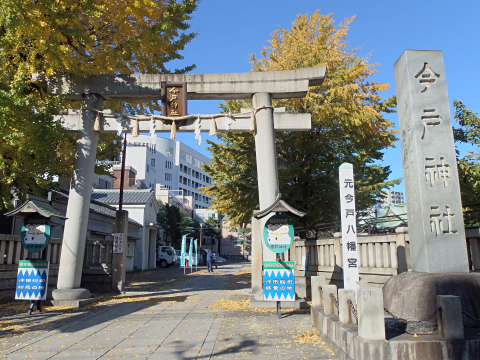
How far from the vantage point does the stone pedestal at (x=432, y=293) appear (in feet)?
19.2

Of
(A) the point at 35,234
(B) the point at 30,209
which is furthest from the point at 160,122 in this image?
(A) the point at 35,234

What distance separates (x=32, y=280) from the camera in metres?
9.98

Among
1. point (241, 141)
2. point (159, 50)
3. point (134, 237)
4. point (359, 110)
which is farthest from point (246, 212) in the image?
point (134, 237)

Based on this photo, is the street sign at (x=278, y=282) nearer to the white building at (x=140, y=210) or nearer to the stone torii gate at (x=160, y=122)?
the stone torii gate at (x=160, y=122)

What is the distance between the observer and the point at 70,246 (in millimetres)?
11992

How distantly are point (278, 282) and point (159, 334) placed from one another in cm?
323

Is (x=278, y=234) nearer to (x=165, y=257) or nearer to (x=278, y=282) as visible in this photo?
(x=278, y=282)

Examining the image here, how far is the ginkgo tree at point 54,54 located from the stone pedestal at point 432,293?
989 cm

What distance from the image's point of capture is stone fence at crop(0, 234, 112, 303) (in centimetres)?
1150

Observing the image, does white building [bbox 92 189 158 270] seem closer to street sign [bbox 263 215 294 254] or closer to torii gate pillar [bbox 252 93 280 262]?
torii gate pillar [bbox 252 93 280 262]

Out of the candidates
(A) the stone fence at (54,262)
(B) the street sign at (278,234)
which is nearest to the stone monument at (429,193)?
(B) the street sign at (278,234)

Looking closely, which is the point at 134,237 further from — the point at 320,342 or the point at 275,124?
the point at 320,342

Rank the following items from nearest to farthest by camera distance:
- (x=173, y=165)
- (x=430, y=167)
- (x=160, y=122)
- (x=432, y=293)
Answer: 1. (x=432, y=293)
2. (x=430, y=167)
3. (x=160, y=122)
4. (x=173, y=165)

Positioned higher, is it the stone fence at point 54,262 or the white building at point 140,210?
the white building at point 140,210
